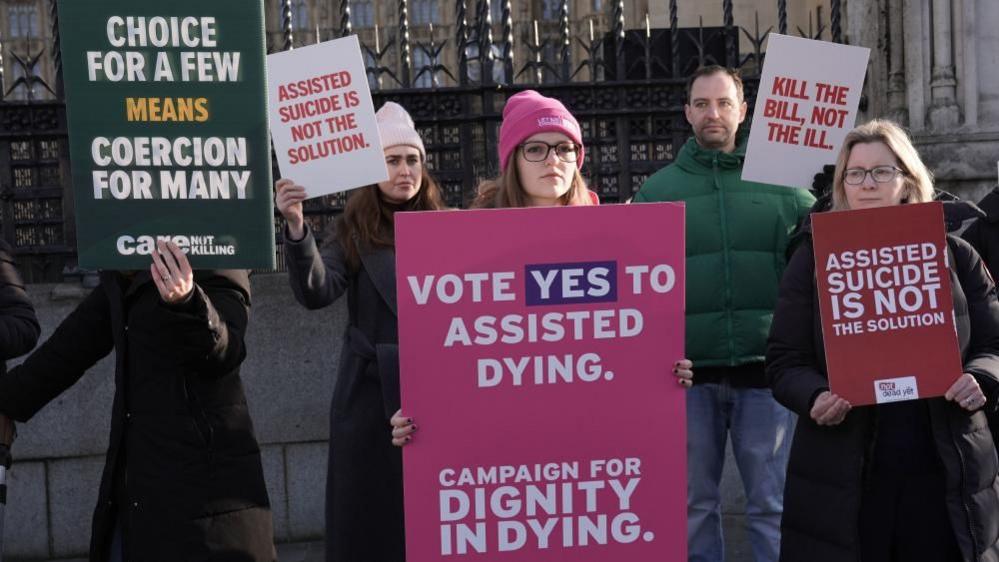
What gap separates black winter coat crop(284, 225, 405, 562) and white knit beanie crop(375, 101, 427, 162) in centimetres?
43

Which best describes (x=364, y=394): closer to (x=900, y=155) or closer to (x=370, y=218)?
(x=370, y=218)

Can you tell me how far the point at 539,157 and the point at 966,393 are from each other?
1.41 m

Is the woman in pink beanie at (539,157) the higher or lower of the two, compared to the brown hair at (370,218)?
higher

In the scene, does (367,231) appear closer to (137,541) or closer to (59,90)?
(137,541)

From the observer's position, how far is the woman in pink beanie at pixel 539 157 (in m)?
3.98

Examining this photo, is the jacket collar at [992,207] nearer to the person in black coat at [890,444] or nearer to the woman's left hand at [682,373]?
the person in black coat at [890,444]

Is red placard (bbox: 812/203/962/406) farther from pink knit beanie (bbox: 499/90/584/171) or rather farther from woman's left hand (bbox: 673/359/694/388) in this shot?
pink knit beanie (bbox: 499/90/584/171)

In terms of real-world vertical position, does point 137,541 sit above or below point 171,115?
below

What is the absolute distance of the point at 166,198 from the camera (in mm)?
Answer: 3729

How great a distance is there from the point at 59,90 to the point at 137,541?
11.7ft

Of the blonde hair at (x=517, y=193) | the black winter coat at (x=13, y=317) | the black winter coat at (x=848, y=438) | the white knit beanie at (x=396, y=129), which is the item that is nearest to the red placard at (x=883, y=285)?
the black winter coat at (x=848, y=438)

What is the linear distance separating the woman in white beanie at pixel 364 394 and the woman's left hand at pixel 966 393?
5.50ft

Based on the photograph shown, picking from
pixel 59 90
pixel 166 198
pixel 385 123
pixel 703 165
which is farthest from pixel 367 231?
pixel 59 90

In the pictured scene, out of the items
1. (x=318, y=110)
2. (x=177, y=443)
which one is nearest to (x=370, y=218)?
(x=318, y=110)
